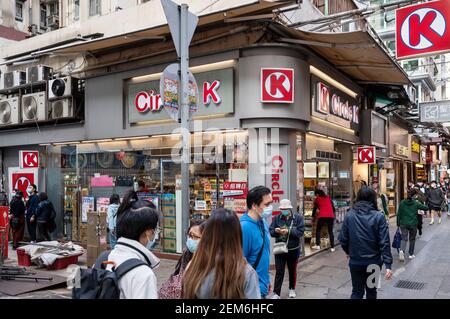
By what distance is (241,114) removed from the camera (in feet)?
29.7

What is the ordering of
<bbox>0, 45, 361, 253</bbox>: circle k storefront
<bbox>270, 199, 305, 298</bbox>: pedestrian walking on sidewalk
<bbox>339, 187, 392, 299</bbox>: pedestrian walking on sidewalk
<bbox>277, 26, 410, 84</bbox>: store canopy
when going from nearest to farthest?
1. <bbox>339, 187, 392, 299</bbox>: pedestrian walking on sidewalk
2. <bbox>270, 199, 305, 298</bbox>: pedestrian walking on sidewalk
3. <bbox>277, 26, 410, 84</bbox>: store canopy
4. <bbox>0, 45, 361, 253</bbox>: circle k storefront

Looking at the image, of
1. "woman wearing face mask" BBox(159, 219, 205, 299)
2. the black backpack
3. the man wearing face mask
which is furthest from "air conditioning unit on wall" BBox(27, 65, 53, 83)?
the black backpack

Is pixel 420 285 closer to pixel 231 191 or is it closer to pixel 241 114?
pixel 231 191

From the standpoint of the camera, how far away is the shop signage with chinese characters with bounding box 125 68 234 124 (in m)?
9.31

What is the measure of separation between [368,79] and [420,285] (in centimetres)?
755

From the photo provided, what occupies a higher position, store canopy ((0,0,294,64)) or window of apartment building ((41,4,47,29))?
window of apartment building ((41,4,47,29))

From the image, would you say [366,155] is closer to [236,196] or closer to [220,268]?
[236,196]

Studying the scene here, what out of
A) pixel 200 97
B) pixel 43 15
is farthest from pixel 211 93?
pixel 43 15

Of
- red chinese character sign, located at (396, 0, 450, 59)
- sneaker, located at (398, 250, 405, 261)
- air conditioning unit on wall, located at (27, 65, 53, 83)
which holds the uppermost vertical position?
air conditioning unit on wall, located at (27, 65, 53, 83)

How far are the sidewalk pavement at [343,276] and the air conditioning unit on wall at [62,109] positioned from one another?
4.26m

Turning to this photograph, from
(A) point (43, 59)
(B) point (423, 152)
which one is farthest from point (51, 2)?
(B) point (423, 152)

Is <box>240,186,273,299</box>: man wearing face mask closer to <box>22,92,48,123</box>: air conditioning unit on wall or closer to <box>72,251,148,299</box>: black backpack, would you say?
<box>72,251,148,299</box>: black backpack

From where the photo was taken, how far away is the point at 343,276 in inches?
333

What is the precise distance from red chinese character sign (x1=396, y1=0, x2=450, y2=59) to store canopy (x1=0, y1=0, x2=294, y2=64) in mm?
2137
